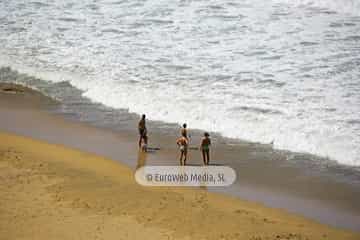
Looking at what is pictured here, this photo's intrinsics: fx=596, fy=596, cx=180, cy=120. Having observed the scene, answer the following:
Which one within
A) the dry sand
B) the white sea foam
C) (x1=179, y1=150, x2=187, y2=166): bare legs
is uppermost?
the white sea foam

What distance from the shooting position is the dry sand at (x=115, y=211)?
1114cm


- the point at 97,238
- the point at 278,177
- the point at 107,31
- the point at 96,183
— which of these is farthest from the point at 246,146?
the point at 107,31

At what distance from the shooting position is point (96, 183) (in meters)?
13.2

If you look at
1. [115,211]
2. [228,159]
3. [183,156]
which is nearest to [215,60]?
[228,159]

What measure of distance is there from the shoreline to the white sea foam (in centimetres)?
150

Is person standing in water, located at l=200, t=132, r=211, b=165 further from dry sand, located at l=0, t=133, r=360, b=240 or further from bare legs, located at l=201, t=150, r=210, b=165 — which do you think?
dry sand, located at l=0, t=133, r=360, b=240

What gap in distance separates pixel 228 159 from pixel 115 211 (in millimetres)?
3947

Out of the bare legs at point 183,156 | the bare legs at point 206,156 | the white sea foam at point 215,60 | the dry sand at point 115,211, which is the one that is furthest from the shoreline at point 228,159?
the white sea foam at point 215,60

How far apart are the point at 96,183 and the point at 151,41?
12.3m

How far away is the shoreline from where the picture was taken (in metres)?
12.7

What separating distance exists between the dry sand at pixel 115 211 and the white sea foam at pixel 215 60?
12.3ft

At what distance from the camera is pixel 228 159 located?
1486 cm

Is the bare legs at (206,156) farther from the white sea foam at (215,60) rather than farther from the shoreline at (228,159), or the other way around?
the white sea foam at (215,60)

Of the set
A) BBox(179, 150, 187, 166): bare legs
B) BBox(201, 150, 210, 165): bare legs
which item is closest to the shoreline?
BBox(179, 150, 187, 166): bare legs
